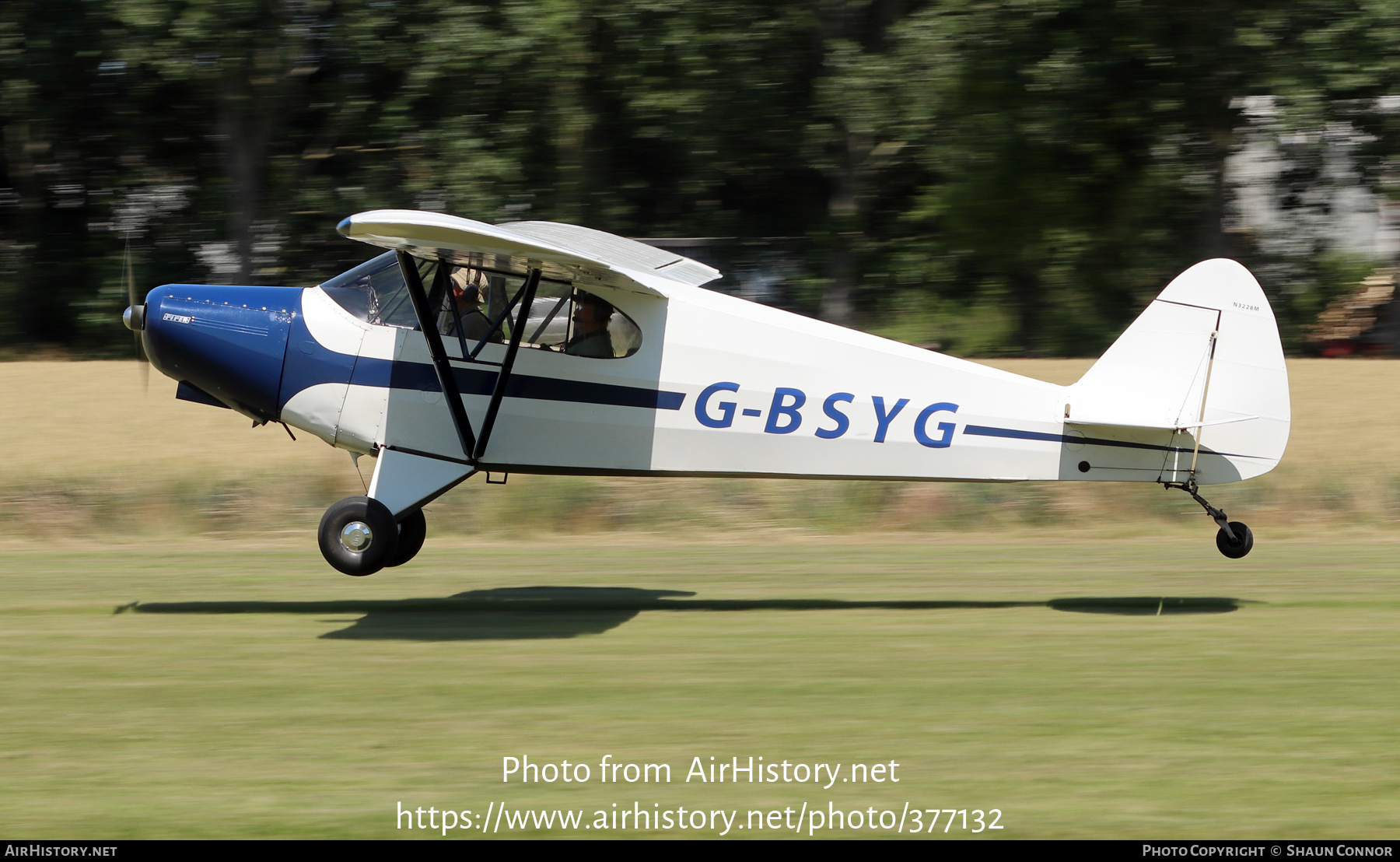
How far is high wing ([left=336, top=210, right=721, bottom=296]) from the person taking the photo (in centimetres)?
695

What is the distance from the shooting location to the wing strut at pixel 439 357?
7.75m

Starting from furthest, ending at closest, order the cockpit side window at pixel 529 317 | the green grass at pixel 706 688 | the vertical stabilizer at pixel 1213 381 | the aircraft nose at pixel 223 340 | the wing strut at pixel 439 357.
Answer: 1. the aircraft nose at pixel 223 340
2. the cockpit side window at pixel 529 317
3. the wing strut at pixel 439 357
4. the vertical stabilizer at pixel 1213 381
5. the green grass at pixel 706 688

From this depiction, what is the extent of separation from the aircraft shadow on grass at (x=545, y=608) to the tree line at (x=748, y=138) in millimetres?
9615

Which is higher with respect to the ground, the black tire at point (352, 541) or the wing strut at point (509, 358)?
the wing strut at point (509, 358)

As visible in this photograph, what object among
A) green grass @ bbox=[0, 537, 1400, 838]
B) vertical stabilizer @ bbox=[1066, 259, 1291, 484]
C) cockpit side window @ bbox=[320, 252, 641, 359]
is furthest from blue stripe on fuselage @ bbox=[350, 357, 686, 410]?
vertical stabilizer @ bbox=[1066, 259, 1291, 484]

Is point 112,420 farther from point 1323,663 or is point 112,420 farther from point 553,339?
point 1323,663

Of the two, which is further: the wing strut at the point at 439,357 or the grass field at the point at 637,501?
the grass field at the point at 637,501

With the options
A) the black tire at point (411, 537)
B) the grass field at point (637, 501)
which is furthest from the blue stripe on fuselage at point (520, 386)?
the grass field at point (637, 501)

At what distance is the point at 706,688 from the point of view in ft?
21.0

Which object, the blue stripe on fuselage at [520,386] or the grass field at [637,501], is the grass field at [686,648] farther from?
the blue stripe on fuselage at [520,386]

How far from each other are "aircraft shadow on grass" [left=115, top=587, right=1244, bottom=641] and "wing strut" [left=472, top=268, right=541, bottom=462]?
1.12 m

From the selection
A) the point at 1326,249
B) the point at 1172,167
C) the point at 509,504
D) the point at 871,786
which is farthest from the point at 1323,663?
the point at 1326,249

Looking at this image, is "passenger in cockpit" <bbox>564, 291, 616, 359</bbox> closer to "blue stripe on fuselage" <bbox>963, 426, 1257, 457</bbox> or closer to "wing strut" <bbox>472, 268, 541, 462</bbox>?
"wing strut" <bbox>472, 268, 541, 462</bbox>

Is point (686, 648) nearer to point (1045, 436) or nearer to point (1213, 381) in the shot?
point (1045, 436)
